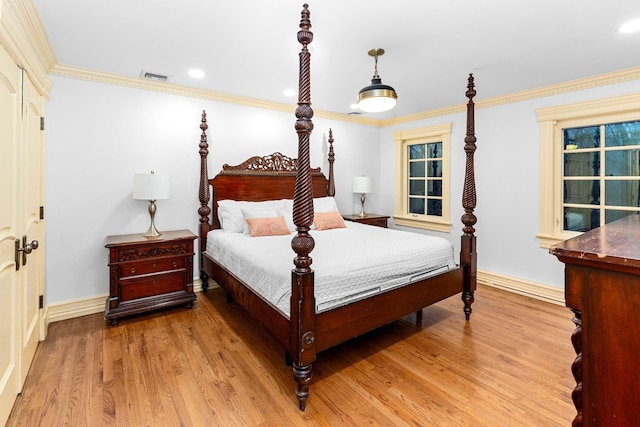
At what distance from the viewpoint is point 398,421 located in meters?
A: 1.79

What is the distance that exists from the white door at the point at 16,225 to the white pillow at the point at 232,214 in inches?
64.1

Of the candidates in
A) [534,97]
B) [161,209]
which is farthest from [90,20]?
[534,97]

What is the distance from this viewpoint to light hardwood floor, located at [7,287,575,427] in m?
1.84

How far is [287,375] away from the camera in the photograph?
2.23 metres

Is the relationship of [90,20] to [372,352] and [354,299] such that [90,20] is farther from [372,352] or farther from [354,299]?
[372,352]

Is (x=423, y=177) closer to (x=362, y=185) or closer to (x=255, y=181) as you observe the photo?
(x=362, y=185)

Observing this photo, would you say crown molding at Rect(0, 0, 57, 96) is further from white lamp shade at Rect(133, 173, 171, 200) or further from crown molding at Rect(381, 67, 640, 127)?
crown molding at Rect(381, 67, 640, 127)

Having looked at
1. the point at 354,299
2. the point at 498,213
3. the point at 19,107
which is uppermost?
the point at 19,107

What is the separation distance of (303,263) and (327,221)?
6.86 ft

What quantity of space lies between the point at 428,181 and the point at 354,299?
3.37 m

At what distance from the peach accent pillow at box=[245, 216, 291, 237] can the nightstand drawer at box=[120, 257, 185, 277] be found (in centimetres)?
78

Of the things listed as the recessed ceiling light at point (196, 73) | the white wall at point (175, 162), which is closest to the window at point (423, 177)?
the white wall at point (175, 162)

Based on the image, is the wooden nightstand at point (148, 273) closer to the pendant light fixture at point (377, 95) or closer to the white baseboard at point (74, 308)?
the white baseboard at point (74, 308)

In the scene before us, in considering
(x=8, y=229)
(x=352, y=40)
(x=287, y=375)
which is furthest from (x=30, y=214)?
(x=352, y=40)
